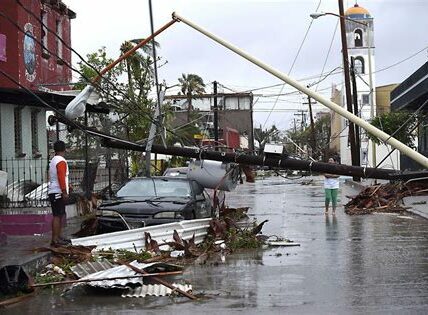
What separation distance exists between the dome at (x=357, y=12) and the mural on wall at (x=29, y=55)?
148 feet

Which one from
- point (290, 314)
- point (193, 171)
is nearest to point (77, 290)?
point (290, 314)

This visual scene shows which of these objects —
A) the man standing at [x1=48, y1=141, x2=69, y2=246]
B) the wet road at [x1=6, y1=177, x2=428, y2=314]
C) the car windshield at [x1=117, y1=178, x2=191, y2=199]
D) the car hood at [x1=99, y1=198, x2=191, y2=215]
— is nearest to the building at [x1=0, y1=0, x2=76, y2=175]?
the car windshield at [x1=117, y1=178, x2=191, y2=199]

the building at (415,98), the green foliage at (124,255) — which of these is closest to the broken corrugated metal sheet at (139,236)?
the green foliage at (124,255)

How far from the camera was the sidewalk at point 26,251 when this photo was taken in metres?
9.79

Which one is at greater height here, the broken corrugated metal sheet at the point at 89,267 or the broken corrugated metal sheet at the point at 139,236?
the broken corrugated metal sheet at the point at 139,236

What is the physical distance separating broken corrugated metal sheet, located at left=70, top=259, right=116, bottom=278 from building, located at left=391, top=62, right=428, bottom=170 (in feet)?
59.5

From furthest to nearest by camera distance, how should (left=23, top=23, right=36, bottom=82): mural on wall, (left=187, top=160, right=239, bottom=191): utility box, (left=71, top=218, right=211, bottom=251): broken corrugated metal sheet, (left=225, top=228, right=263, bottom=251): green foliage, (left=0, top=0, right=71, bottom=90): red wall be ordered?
(left=23, top=23, right=36, bottom=82): mural on wall < (left=0, top=0, right=71, bottom=90): red wall < (left=187, top=160, right=239, bottom=191): utility box < (left=225, top=228, right=263, bottom=251): green foliage < (left=71, top=218, right=211, bottom=251): broken corrugated metal sheet

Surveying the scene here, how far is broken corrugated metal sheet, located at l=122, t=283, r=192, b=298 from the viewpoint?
27.0 feet

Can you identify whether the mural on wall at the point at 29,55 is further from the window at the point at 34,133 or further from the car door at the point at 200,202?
the car door at the point at 200,202

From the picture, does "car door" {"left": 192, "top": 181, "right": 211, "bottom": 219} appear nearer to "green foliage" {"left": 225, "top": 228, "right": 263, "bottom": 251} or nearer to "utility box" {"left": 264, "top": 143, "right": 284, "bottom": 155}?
"green foliage" {"left": 225, "top": 228, "right": 263, "bottom": 251}

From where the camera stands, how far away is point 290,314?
7.19 metres

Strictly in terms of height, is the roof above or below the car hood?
above

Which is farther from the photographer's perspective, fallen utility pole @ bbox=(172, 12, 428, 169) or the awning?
the awning

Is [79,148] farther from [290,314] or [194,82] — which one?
[194,82]
